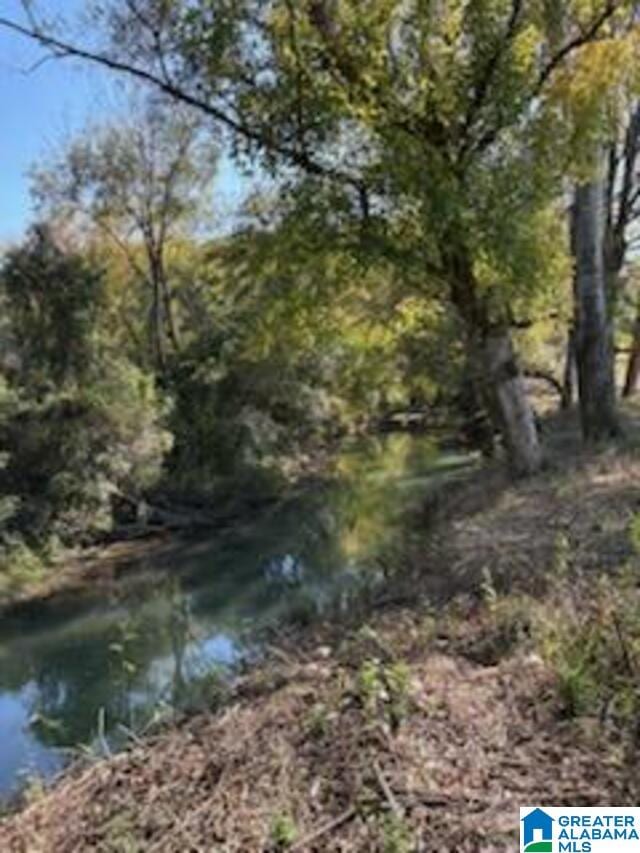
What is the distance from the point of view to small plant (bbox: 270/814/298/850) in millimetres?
4641

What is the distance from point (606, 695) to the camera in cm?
520

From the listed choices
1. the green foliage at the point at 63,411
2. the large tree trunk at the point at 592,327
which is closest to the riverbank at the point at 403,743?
the large tree trunk at the point at 592,327

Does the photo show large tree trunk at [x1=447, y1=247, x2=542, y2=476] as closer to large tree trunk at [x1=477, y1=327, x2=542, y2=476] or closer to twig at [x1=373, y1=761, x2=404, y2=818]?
large tree trunk at [x1=477, y1=327, x2=542, y2=476]

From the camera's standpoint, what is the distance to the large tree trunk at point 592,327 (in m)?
14.7

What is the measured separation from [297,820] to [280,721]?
36.7 inches

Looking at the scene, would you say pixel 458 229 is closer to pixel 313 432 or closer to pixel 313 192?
pixel 313 192

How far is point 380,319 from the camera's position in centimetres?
1605

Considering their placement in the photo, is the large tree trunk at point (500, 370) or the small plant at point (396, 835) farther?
the large tree trunk at point (500, 370)

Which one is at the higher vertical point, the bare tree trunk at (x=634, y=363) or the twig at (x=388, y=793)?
the bare tree trunk at (x=634, y=363)

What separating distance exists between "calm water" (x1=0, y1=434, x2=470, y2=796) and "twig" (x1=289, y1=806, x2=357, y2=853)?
235cm

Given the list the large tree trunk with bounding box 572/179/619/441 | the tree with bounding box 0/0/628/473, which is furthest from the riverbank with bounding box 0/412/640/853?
the large tree trunk with bounding box 572/179/619/441

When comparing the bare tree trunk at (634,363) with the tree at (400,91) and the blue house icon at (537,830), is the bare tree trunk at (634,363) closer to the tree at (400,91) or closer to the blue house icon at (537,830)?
the tree at (400,91)

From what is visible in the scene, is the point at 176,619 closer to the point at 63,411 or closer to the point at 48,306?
the point at 63,411

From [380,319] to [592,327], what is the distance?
2.81 metres
